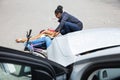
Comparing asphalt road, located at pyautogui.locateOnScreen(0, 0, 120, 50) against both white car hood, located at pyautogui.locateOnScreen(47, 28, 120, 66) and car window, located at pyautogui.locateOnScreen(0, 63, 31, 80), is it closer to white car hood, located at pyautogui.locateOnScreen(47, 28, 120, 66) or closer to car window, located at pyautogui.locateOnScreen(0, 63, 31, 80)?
white car hood, located at pyautogui.locateOnScreen(47, 28, 120, 66)

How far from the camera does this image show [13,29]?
34.8 feet

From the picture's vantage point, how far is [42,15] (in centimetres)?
1243

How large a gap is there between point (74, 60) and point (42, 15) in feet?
29.8

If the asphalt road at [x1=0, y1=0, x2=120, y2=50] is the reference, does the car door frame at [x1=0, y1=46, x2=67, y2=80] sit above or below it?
above

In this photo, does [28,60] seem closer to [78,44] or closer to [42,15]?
[78,44]

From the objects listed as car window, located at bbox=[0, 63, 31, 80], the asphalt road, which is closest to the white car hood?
car window, located at bbox=[0, 63, 31, 80]

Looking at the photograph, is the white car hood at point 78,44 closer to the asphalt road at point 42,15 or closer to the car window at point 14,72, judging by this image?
the car window at point 14,72

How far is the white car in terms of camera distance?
284 cm

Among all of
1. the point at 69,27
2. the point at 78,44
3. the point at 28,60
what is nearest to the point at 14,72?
the point at 28,60

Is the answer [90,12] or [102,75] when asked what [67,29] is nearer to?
[90,12]

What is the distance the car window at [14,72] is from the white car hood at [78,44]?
61 cm

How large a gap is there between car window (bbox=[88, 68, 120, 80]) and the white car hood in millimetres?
284

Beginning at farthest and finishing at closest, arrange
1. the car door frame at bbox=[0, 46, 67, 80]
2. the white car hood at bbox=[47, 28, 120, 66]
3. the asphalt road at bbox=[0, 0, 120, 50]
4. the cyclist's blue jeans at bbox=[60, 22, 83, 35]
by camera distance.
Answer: the asphalt road at bbox=[0, 0, 120, 50] → the cyclist's blue jeans at bbox=[60, 22, 83, 35] → the white car hood at bbox=[47, 28, 120, 66] → the car door frame at bbox=[0, 46, 67, 80]

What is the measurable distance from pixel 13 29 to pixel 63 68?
752 centimetres
